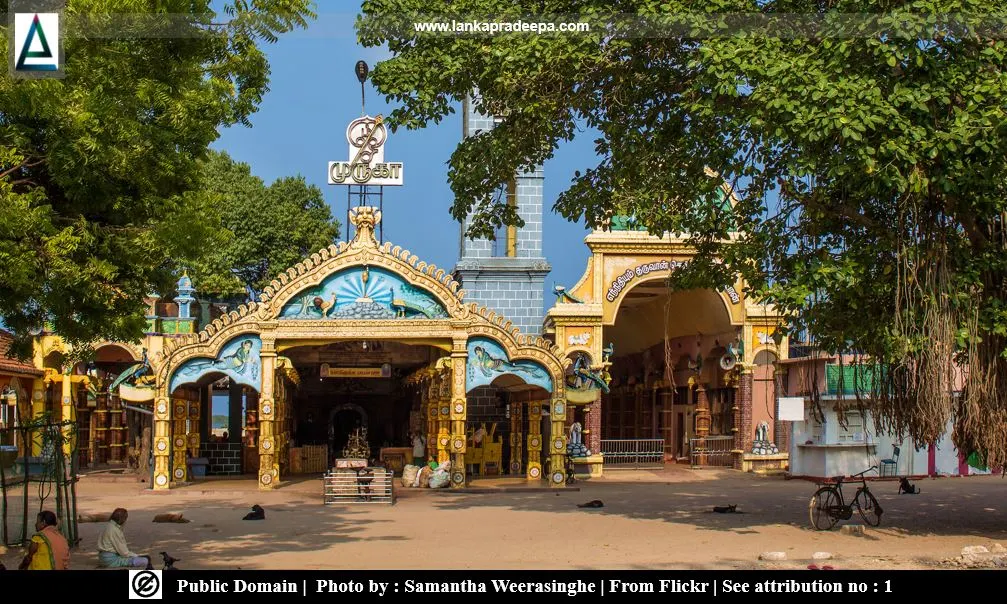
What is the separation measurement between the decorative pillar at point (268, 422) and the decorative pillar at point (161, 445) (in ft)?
6.69

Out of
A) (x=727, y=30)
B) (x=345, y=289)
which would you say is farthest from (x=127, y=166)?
(x=345, y=289)

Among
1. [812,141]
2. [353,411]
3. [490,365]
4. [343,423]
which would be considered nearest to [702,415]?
[490,365]

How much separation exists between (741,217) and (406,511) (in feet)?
25.7

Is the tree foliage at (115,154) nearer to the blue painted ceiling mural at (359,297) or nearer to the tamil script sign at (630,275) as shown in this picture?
the blue painted ceiling mural at (359,297)

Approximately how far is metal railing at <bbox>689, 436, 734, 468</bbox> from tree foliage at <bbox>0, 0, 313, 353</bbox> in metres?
21.6

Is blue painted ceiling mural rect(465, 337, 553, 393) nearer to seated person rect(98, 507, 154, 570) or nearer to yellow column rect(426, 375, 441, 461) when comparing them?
yellow column rect(426, 375, 441, 461)

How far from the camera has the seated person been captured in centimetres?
1281

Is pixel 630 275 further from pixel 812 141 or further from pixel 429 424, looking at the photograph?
pixel 812 141

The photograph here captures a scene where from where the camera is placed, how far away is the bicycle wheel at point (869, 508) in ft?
57.2

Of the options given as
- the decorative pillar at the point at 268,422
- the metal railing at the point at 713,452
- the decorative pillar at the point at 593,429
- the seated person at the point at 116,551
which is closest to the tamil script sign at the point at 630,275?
A: the decorative pillar at the point at 593,429

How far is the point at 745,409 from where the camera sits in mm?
31688

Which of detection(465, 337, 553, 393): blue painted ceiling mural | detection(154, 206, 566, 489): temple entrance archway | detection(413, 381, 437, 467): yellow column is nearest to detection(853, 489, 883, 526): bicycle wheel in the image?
detection(154, 206, 566, 489): temple entrance archway

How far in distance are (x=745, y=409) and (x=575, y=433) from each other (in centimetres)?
499
